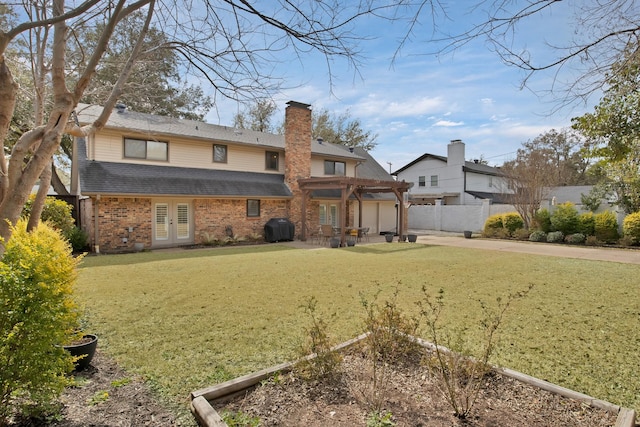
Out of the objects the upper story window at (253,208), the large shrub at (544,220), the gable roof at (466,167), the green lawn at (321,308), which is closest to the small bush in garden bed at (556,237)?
the large shrub at (544,220)

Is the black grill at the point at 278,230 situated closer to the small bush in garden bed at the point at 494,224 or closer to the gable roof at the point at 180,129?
the gable roof at the point at 180,129

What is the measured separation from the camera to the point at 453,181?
28.8 meters

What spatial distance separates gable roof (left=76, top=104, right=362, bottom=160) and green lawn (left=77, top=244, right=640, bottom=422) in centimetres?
578

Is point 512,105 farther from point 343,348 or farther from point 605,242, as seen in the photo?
point 605,242

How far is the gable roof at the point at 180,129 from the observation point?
13.8 metres

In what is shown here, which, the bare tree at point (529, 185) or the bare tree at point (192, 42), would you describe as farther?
the bare tree at point (529, 185)

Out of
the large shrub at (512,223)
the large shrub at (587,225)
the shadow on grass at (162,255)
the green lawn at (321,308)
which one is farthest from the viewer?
the large shrub at (512,223)

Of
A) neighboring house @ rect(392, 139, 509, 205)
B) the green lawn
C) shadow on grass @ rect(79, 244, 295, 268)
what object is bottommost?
shadow on grass @ rect(79, 244, 295, 268)

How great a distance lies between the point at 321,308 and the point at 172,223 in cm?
1110

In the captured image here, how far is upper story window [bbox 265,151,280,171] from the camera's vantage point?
60.7 ft

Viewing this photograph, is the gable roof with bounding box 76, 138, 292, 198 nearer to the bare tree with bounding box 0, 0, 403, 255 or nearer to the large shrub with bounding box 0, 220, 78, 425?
the bare tree with bounding box 0, 0, 403, 255

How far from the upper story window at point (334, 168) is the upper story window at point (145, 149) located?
8.93 metres

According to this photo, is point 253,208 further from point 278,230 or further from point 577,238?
point 577,238

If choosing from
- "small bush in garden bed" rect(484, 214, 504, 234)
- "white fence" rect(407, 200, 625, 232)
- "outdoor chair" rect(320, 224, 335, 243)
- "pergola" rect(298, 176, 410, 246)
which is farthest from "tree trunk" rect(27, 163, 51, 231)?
"white fence" rect(407, 200, 625, 232)
